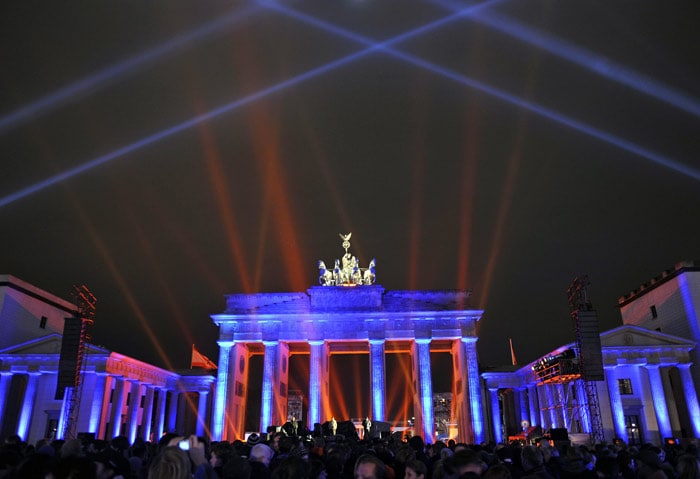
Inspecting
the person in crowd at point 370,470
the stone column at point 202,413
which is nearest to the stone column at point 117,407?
the stone column at point 202,413

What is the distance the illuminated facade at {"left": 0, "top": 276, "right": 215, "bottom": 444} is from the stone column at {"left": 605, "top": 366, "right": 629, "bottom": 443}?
135 feet

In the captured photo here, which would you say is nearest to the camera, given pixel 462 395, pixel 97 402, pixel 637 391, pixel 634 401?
pixel 97 402

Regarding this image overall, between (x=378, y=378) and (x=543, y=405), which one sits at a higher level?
(x=378, y=378)

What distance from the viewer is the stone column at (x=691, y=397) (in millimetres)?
43562

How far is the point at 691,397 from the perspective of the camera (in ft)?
145

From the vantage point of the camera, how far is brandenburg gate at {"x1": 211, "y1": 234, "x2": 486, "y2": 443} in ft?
164

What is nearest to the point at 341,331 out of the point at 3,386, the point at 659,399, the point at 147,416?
the point at 147,416

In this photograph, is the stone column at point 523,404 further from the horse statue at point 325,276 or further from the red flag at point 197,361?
the red flag at point 197,361

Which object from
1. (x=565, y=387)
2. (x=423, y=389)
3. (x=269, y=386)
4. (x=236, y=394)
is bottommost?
(x=565, y=387)

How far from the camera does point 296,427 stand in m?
28.0

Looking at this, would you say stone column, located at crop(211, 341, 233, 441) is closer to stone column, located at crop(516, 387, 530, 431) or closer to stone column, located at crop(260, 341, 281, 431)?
stone column, located at crop(260, 341, 281, 431)

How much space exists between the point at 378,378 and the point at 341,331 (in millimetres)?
6016

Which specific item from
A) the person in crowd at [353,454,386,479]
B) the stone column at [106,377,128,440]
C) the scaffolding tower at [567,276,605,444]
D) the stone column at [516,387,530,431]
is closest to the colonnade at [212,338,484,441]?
the stone column at [106,377,128,440]

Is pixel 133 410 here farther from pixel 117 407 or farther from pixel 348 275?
pixel 348 275
